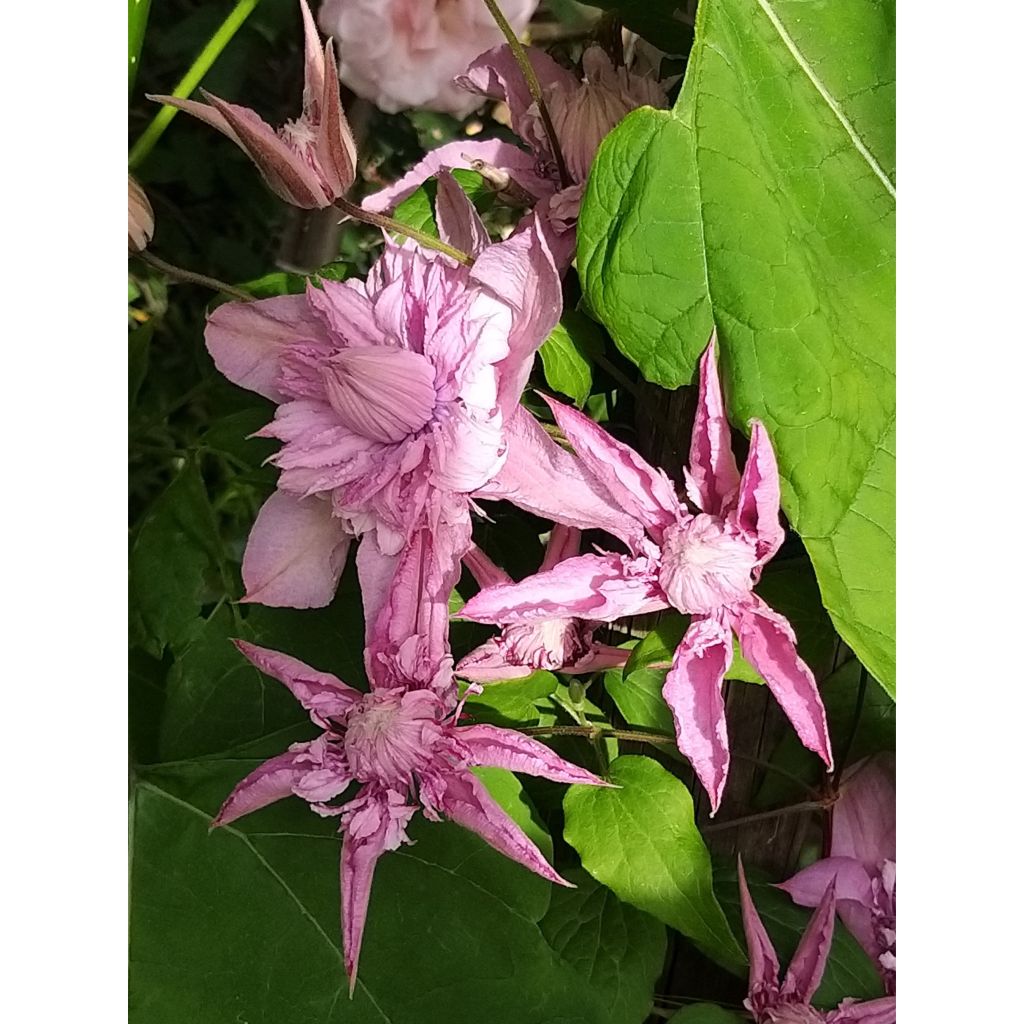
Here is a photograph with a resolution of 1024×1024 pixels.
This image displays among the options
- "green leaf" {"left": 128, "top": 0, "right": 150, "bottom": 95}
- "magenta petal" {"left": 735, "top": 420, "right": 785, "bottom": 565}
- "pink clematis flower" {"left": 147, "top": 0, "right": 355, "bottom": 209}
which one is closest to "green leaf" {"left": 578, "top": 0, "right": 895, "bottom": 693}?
"magenta petal" {"left": 735, "top": 420, "right": 785, "bottom": 565}

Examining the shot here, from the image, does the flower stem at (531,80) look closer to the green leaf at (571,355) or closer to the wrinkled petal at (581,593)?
the green leaf at (571,355)

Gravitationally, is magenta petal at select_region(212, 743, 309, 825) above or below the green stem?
below

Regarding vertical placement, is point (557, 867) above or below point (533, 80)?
below

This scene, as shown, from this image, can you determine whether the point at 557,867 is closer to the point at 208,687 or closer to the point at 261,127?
the point at 208,687

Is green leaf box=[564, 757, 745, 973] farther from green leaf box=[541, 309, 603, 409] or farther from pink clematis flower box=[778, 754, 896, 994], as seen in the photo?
green leaf box=[541, 309, 603, 409]

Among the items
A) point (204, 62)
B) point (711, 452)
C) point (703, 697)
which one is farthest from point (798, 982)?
point (204, 62)
